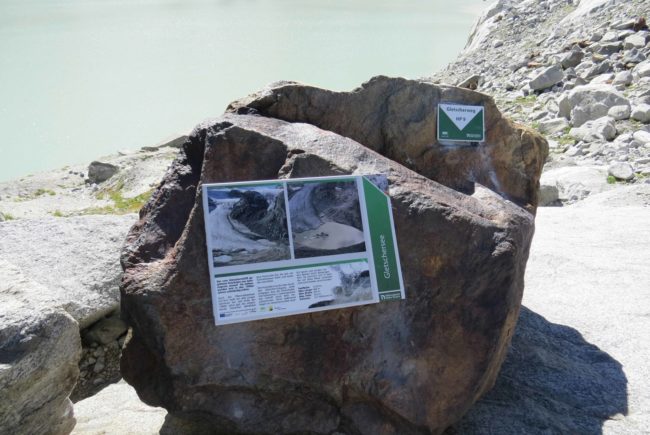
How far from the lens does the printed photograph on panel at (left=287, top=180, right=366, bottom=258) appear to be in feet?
10.1

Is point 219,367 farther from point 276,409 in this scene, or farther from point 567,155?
point 567,155

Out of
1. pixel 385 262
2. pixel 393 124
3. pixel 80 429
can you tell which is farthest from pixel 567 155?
pixel 80 429

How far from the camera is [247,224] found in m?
3.05

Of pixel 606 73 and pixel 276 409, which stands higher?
pixel 606 73

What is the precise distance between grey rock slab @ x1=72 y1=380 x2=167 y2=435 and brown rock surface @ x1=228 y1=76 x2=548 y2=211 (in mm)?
1926

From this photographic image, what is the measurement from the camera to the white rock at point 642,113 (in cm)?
1042

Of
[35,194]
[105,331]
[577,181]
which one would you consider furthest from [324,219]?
[35,194]

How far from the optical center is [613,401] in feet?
12.1

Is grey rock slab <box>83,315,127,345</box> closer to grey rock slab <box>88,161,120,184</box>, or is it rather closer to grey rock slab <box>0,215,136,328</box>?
grey rock slab <box>0,215,136,328</box>

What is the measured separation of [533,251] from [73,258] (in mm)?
4158

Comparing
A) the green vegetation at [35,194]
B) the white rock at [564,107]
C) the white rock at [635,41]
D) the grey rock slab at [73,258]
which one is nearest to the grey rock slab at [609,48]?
the white rock at [635,41]

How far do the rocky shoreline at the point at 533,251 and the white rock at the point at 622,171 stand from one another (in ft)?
0.06

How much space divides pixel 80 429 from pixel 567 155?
29.4ft

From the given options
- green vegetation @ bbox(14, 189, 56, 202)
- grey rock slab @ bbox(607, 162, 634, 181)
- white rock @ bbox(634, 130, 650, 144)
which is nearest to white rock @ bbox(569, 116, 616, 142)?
white rock @ bbox(634, 130, 650, 144)
